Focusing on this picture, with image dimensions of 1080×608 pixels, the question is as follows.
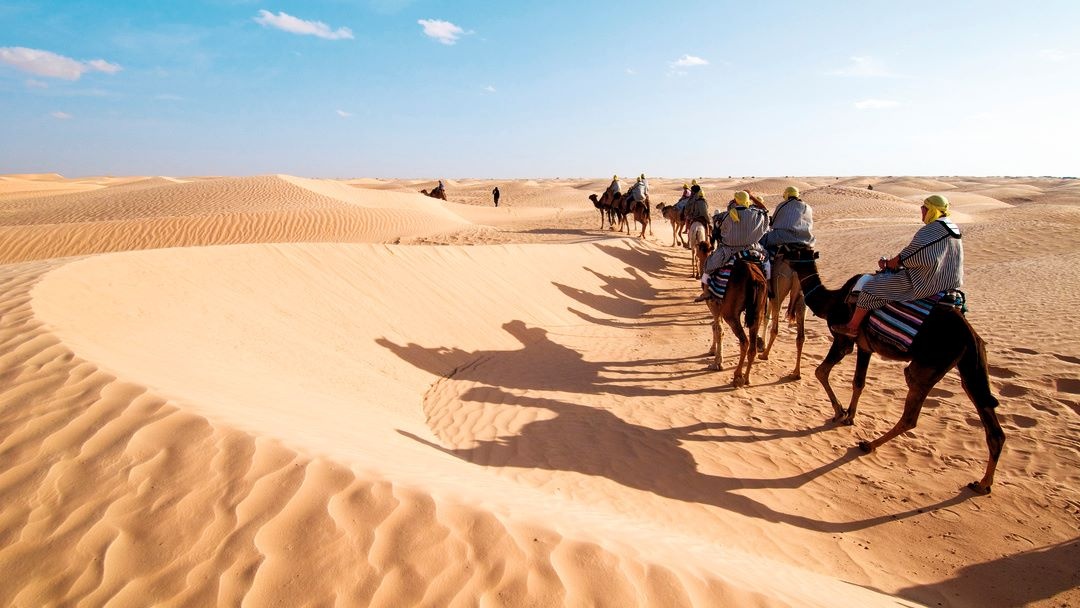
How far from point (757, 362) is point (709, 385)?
4.45ft

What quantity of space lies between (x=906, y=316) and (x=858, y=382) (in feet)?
3.91

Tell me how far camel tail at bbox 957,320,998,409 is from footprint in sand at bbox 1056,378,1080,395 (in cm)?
270

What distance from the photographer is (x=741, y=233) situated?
7914 mm

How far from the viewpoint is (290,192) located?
27.7 m

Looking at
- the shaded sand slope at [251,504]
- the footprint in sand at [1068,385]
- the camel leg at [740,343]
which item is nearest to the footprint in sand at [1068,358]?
Answer: the footprint in sand at [1068,385]

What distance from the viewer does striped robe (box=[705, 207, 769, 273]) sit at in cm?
786

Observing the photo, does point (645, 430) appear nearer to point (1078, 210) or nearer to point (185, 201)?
point (1078, 210)

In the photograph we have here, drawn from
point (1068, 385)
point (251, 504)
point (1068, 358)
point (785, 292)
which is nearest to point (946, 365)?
point (1068, 385)

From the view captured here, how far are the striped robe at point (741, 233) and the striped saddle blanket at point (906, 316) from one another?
8.50 feet

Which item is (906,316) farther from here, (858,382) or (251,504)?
(251,504)

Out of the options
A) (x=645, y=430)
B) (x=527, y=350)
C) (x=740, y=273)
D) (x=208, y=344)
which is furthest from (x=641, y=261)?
(x=208, y=344)

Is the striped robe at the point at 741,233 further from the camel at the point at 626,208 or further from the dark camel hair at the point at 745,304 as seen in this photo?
the camel at the point at 626,208

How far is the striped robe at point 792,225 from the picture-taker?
314 inches

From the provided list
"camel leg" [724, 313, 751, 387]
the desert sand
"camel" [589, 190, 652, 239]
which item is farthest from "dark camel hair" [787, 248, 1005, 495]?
"camel" [589, 190, 652, 239]
